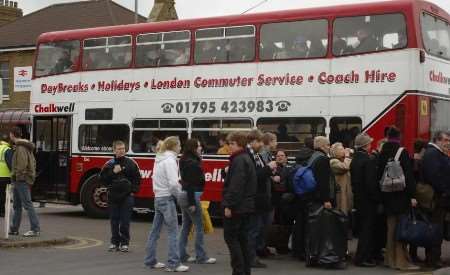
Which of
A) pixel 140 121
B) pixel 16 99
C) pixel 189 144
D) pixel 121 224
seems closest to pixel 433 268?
pixel 189 144

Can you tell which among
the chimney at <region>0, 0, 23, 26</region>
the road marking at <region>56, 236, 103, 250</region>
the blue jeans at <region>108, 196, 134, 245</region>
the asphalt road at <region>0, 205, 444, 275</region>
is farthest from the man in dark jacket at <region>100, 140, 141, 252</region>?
the chimney at <region>0, 0, 23, 26</region>

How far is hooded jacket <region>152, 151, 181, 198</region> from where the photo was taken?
996 cm

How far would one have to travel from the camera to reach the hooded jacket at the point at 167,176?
9961mm

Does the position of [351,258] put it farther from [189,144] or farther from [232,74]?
[232,74]

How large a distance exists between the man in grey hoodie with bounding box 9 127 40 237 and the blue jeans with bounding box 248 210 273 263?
14.0 feet

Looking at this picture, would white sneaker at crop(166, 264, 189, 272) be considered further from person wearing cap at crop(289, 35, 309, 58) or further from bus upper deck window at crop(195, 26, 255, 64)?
bus upper deck window at crop(195, 26, 255, 64)

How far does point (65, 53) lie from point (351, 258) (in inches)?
399

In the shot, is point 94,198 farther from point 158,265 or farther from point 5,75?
point 5,75

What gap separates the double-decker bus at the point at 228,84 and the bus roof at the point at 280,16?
3cm

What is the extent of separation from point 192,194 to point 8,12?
37177mm

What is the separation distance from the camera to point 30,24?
40.2m

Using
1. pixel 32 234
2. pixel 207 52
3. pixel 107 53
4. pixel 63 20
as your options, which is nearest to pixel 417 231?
pixel 32 234

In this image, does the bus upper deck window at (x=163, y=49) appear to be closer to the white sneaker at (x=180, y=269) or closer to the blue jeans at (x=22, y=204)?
the blue jeans at (x=22, y=204)

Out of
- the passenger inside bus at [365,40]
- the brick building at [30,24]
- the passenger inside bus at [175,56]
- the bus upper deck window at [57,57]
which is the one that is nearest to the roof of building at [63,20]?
the brick building at [30,24]
